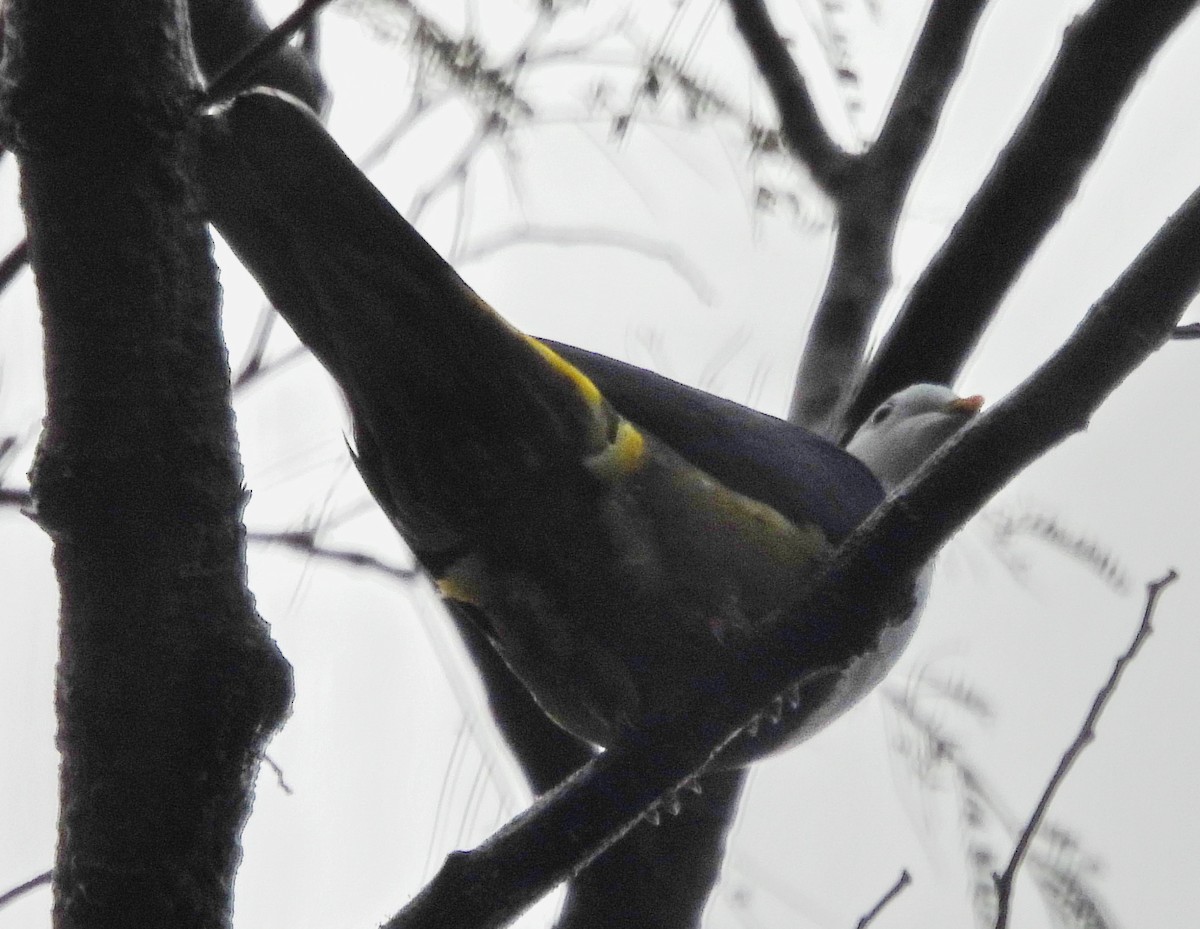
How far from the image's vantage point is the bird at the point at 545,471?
1.63 m

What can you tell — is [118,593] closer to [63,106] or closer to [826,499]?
[63,106]

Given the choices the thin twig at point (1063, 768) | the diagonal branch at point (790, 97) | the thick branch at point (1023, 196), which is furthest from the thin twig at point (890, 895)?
the diagonal branch at point (790, 97)

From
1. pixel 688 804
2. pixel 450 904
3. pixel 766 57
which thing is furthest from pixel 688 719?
pixel 766 57

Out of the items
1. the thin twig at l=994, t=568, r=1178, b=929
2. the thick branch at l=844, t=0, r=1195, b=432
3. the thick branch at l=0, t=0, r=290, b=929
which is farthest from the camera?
the thick branch at l=844, t=0, r=1195, b=432

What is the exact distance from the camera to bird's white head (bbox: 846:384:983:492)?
A: 288 centimetres

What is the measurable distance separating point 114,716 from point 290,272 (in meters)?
0.70

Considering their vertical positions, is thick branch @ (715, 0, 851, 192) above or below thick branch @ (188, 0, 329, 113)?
above

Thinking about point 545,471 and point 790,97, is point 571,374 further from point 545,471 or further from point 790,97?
point 790,97

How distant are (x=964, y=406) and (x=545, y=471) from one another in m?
1.39

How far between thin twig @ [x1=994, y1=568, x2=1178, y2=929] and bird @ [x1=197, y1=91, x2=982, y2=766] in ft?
1.28

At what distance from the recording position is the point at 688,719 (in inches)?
61.3

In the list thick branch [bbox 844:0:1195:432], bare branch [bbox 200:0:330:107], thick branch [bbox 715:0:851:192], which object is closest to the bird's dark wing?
thick branch [bbox 844:0:1195:432]

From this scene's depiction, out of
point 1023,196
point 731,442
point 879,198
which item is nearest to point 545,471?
point 731,442

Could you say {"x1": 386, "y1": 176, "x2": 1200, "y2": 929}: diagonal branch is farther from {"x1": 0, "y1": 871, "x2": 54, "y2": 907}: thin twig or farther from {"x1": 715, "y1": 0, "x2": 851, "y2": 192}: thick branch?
{"x1": 715, "y1": 0, "x2": 851, "y2": 192}: thick branch
